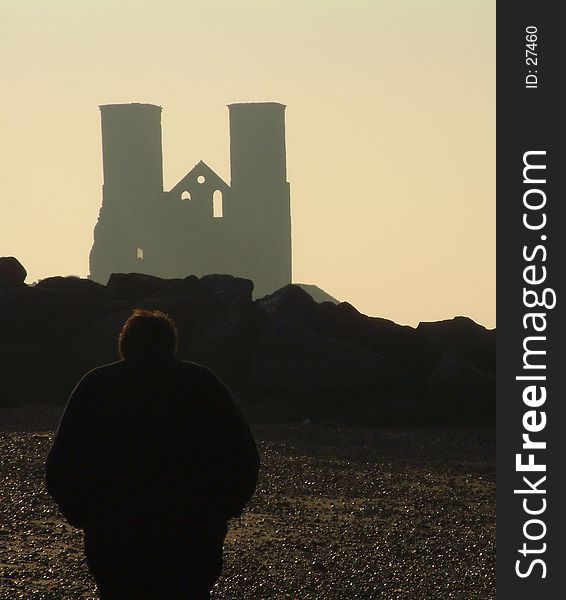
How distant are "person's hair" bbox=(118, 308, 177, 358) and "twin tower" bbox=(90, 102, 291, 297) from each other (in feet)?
217

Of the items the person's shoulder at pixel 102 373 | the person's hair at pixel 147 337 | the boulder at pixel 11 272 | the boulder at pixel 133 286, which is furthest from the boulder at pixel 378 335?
the person's shoulder at pixel 102 373

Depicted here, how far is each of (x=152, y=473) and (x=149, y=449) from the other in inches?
3.7

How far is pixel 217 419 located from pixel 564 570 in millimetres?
3281

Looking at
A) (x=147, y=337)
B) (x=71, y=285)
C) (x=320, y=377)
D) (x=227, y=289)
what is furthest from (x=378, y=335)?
(x=147, y=337)

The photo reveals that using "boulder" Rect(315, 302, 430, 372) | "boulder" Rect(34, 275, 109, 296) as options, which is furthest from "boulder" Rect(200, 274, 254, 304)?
"boulder" Rect(34, 275, 109, 296)

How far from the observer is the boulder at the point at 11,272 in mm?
22906

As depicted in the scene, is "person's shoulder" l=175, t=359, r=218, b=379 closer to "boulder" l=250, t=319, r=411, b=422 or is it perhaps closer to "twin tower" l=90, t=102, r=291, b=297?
"boulder" l=250, t=319, r=411, b=422

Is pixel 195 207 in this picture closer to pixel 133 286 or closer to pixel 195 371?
pixel 133 286

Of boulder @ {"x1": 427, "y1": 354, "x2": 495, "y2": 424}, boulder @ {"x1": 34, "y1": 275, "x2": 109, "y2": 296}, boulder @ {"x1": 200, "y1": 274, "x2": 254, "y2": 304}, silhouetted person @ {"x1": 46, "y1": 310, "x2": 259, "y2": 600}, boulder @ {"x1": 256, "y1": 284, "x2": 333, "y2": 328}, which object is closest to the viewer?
silhouetted person @ {"x1": 46, "y1": 310, "x2": 259, "y2": 600}

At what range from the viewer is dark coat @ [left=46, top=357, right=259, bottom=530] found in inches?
196

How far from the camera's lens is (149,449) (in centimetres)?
497

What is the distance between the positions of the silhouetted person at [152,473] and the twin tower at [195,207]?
66.2 meters

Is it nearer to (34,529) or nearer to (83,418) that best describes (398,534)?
(34,529)

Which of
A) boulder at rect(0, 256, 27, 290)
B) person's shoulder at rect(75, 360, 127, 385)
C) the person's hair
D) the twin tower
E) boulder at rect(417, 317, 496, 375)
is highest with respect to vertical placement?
the twin tower
